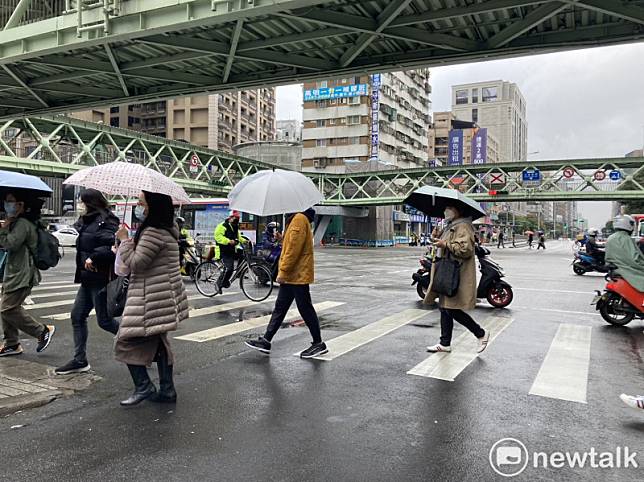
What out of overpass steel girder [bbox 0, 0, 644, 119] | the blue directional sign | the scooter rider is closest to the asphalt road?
the scooter rider

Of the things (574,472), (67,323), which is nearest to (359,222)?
(67,323)

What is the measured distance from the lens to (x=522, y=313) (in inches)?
389

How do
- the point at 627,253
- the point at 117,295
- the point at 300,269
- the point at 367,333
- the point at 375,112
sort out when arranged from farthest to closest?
1. the point at 375,112
2. the point at 627,253
3. the point at 367,333
4. the point at 300,269
5. the point at 117,295

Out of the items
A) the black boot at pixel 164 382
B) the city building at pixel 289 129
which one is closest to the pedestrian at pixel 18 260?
the black boot at pixel 164 382

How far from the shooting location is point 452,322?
640cm

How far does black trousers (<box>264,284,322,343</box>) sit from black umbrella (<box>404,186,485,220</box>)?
6.43ft

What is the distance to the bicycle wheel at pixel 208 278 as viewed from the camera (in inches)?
455

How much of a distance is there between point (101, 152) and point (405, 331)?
121 ft

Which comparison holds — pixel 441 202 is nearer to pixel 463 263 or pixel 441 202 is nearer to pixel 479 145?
pixel 463 263

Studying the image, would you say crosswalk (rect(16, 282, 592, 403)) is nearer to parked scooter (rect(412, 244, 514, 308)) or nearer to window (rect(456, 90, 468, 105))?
parked scooter (rect(412, 244, 514, 308))

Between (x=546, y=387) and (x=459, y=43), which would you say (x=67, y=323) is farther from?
(x=459, y=43)

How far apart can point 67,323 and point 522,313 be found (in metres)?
8.13

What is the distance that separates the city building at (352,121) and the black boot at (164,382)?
185ft

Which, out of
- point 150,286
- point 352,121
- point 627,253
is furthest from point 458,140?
point 150,286
